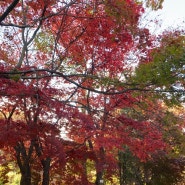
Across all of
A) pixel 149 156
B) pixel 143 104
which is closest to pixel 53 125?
pixel 143 104

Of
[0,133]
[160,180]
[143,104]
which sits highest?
[143,104]

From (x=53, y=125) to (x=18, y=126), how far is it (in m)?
1.13

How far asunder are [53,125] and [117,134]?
2.81 m

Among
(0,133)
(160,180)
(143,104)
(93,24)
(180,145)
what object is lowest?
(160,180)

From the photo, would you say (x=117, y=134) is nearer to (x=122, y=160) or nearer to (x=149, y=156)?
(x=149, y=156)

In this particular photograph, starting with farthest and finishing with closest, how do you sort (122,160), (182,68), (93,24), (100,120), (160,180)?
(122,160) < (160,180) < (100,120) < (93,24) < (182,68)

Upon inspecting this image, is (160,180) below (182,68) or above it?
below

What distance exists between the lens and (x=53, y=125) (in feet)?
28.8

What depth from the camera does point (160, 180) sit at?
13.8m

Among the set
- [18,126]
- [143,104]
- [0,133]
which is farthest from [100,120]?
[0,133]

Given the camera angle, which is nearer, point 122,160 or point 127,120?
point 127,120

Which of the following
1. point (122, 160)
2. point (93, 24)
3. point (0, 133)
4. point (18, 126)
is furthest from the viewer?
point (122, 160)

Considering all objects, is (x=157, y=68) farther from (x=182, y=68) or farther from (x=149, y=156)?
(x=149, y=156)

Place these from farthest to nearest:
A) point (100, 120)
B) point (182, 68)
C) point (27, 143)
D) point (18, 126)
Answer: point (27, 143), point (100, 120), point (18, 126), point (182, 68)
